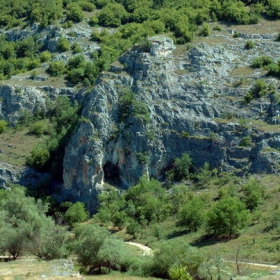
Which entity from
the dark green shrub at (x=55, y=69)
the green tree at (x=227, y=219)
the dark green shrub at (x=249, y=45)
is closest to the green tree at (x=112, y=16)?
the dark green shrub at (x=55, y=69)

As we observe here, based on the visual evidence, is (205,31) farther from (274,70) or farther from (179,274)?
(179,274)

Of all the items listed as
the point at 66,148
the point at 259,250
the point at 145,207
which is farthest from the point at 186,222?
the point at 66,148

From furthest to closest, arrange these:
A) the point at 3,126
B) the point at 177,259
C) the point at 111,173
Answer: the point at 3,126, the point at 111,173, the point at 177,259

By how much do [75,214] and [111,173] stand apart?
1142 centimetres

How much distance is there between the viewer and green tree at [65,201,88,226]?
80.9m

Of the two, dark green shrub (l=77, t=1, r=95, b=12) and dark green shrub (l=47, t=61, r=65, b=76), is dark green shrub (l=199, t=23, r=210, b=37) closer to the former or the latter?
dark green shrub (l=47, t=61, r=65, b=76)

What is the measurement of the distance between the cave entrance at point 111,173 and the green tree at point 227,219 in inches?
1001

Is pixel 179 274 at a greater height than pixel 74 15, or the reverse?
pixel 74 15

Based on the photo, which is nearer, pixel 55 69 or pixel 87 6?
pixel 55 69

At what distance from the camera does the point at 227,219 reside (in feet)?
211

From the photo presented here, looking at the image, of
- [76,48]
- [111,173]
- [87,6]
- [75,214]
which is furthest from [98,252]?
[87,6]

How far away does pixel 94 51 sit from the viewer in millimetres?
116875

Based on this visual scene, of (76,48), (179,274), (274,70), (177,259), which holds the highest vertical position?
(274,70)

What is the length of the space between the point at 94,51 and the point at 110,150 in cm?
3390
